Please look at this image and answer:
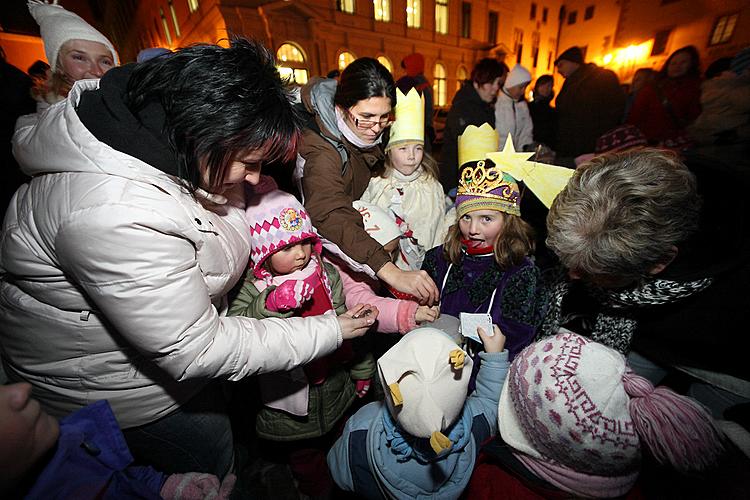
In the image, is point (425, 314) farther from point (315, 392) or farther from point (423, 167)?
point (423, 167)

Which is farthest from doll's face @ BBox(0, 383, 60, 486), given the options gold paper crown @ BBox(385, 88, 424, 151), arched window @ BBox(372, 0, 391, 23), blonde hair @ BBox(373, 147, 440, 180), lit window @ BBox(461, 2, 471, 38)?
lit window @ BBox(461, 2, 471, 38)

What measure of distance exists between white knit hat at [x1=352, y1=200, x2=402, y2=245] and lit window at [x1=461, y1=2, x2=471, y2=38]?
70.2 ft

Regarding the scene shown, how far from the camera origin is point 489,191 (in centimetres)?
196

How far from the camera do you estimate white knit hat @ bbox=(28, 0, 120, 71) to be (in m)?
2.13

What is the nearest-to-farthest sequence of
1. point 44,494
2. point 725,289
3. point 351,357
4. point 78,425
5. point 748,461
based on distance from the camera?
point 44,494 < point 78,425 < point 748,461 < point 725,289 < point 351,357

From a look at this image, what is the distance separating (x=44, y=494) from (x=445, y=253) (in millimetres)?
2074

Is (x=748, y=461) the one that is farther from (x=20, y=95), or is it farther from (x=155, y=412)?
(x=20, y=95)

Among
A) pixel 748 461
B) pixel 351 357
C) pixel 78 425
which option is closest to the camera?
pixel 78 425

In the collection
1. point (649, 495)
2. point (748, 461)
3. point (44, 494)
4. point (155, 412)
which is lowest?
point (649, 495)

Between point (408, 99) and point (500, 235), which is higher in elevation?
point (408, 99)

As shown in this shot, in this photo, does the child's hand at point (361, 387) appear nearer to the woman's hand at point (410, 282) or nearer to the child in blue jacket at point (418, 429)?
the child in blue jacket at point (418, 429)

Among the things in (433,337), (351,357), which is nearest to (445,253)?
(351,357)

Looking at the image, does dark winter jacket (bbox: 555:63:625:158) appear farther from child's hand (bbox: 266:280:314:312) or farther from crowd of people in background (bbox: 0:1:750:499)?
child's hand (bbox: 266:280:314:312)

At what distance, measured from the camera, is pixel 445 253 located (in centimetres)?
222
